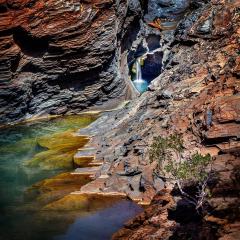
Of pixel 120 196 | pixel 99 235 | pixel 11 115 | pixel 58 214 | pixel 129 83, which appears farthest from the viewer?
pixel 129 83

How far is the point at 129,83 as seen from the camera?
5012 cm

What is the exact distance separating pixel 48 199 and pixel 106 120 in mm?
15056

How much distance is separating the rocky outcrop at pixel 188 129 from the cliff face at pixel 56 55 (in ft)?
27.5

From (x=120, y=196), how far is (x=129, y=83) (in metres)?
29.8

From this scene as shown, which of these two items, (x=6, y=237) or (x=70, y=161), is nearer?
(x=6, y=237)

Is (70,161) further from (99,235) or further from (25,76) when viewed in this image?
(25,76)

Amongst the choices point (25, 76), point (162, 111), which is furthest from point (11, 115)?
point (162, 111)

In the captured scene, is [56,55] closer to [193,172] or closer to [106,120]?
[106,120]

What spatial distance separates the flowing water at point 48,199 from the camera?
60.7 feet

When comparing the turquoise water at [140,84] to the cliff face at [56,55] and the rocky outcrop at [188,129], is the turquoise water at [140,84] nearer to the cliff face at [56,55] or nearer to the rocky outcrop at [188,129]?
the cliff face at [56,55]

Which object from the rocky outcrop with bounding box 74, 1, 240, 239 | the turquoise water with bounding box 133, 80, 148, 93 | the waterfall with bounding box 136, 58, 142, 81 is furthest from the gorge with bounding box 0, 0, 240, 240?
the waterfall with bounding box 136, 58, 142, 81

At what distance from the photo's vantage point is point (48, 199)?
22.0m

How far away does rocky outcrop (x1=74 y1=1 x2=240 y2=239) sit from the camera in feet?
47.2

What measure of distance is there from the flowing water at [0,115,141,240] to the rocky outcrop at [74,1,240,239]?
1.38m
